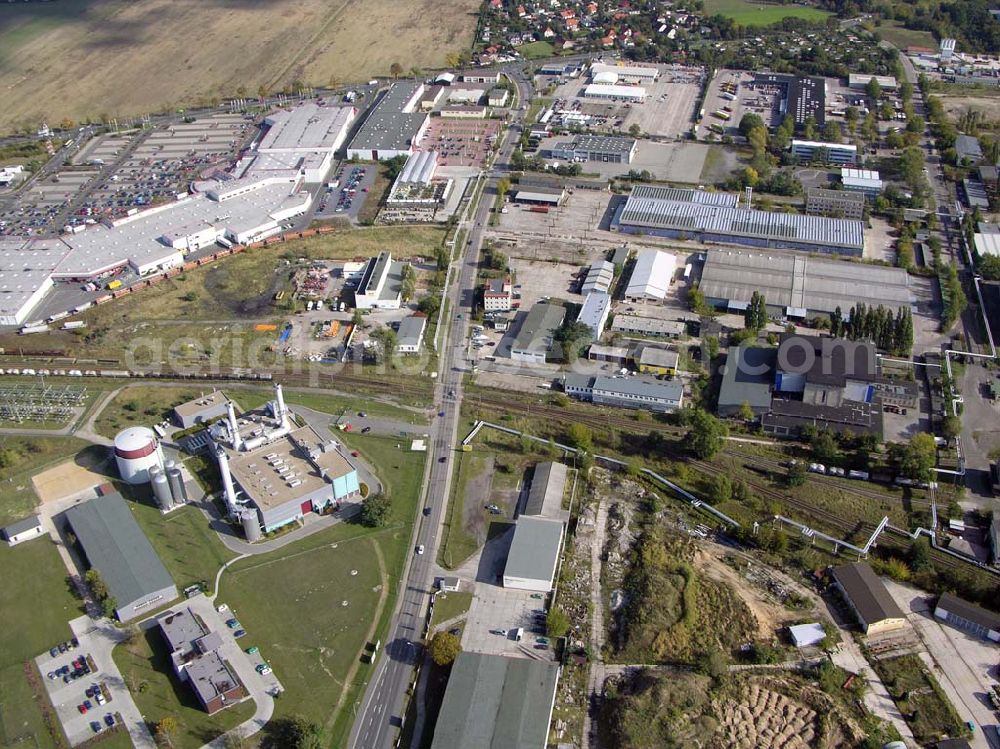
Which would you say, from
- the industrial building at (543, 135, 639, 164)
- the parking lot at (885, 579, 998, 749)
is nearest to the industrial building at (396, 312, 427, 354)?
the industrial building at (543, 135, 639, 164)

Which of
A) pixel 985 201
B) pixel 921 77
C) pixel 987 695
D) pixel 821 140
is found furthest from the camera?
pixel 921 77

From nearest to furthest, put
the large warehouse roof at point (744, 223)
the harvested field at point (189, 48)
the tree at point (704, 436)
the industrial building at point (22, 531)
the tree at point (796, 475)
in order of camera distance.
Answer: the industrial building at point (22, 531)
the tree at point (796, 475)
the tree at point (704, 436)
the large warehouse roof at point (744, 223)
the harvested field at point (189, 48)

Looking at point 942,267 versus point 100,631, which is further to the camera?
point 942,267

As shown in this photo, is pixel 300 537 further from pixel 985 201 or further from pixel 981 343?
pixel 985 201

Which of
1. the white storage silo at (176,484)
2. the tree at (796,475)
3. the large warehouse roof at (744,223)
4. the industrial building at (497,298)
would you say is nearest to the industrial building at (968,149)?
the large warehouse roof at (744,223)

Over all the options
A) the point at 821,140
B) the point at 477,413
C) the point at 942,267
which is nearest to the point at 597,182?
the point at 821,140

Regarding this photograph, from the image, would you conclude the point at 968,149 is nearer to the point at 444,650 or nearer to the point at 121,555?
the point at 444,650

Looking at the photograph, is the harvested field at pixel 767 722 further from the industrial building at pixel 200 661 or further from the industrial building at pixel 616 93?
the industrial building at pixel 616 93
